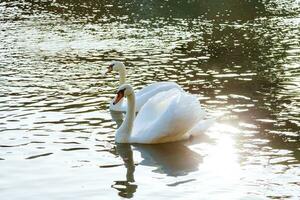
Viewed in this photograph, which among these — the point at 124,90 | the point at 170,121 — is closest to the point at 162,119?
the point at 170,121

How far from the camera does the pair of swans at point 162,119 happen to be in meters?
15.1

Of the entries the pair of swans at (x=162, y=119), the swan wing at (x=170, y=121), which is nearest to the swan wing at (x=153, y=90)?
the pair of swans at (x=162, y=119)

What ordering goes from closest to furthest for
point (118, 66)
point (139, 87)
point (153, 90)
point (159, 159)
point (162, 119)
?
point (159, 159), point (162, 119), point (153, 90), point (118, 66), point (139, 87)

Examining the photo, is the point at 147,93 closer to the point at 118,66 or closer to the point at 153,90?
the point at 153,90

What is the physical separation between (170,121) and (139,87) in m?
6.11

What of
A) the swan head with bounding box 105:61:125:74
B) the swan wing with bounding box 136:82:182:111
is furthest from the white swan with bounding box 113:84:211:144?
the swan head with bounding box 105:61:125:74

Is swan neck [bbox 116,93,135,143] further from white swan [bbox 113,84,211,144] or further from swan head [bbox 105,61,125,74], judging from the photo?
swan head [bbox 105,61,125,74]

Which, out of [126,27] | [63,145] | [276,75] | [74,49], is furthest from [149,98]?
[126,27]

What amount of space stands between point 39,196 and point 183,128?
429cm

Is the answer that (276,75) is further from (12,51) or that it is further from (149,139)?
(12,51)

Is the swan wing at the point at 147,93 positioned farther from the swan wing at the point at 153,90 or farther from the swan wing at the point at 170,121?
the swan wing at the point at 170,121

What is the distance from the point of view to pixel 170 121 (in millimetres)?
15039

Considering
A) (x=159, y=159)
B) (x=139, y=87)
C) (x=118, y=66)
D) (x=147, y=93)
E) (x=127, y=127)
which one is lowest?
(x=159, y=159)

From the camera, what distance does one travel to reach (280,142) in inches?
587
